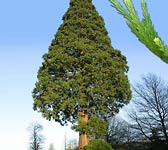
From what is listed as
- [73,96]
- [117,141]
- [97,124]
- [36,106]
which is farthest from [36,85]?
[117,141]

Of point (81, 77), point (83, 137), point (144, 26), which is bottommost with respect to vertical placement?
point (144, 26)

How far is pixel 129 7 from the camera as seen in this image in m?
1.79

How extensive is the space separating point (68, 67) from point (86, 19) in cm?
422

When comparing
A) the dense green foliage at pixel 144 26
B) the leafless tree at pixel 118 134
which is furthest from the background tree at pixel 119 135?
the dense green foliage at pixel 144 26

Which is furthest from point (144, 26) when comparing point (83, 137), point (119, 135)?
point (119, 135)

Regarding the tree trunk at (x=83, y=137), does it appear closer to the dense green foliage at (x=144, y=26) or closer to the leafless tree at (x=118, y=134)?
the leafless tree at (x=118, y=134)

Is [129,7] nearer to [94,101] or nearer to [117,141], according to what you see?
[94,101]

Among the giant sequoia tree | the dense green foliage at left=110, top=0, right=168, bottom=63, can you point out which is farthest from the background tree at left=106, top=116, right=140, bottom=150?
the dense green foliage at left=110, top=0, right=168, bottom=63

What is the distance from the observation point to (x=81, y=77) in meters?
23.8

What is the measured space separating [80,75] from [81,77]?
14cm

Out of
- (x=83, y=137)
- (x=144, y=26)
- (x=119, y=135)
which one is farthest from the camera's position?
(x=119, y=135)

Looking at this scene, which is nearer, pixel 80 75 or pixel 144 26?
pixel 144 26

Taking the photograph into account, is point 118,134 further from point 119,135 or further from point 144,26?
point 144,26

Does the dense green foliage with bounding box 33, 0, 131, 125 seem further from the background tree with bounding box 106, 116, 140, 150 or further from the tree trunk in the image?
the background tree with bounding box 106, 116, 140, 150
